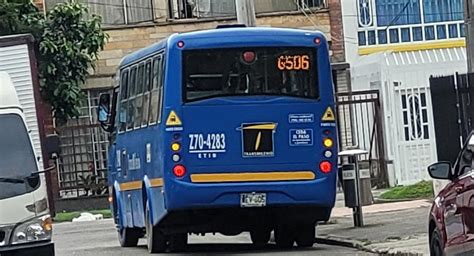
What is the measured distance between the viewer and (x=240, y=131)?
16.4m

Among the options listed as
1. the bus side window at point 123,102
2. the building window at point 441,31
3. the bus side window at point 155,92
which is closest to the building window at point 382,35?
the building window at point 441,31

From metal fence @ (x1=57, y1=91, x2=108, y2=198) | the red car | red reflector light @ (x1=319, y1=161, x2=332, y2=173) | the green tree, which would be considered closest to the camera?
the red car

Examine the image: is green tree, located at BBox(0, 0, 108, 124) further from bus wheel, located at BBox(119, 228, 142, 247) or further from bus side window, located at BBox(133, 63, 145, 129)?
bus side window, located at BBox(133, 63, 145, 129)

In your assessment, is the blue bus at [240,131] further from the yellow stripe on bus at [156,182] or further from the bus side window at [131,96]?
the bus side window at [131,96]

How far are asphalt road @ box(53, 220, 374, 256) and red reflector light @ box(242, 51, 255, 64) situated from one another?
112 inches

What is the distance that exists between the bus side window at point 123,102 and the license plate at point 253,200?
381 centimetres

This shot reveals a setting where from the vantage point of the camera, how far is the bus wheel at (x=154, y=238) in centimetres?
1748

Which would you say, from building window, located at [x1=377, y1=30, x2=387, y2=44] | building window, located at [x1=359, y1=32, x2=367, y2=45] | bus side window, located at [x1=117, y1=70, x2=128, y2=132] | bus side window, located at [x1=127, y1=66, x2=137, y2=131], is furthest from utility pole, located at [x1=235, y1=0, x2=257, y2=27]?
building window, located at [x1=359, y1=32, x2=367, y2=45]

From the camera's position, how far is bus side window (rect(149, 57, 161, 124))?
671 inches

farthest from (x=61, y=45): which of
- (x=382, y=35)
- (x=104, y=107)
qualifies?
(x=104, y=107)

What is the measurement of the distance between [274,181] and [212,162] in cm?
92

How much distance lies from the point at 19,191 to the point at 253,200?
431cm

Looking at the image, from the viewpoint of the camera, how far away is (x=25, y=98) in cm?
1722

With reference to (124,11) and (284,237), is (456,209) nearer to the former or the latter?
(284,237)
